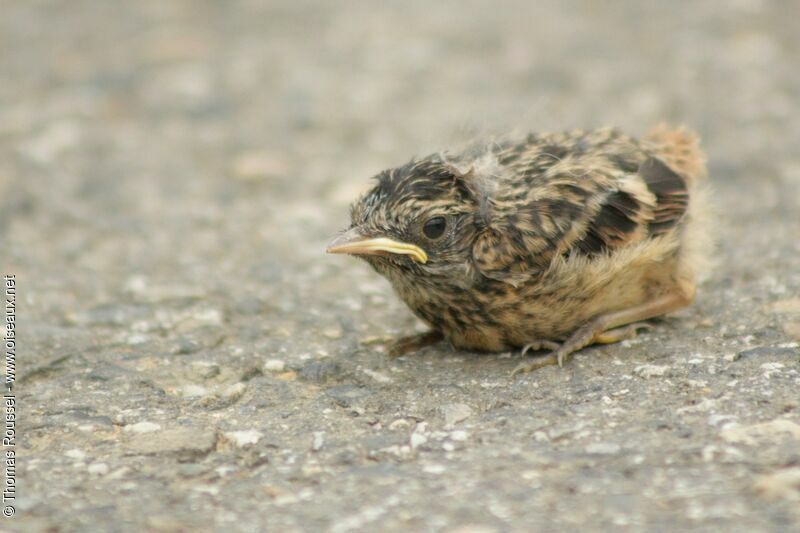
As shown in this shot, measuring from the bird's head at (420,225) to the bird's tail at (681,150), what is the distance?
1.26 m

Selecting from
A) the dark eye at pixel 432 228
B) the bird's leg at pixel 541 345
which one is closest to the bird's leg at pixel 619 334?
the bird's leg at pixel 541 345

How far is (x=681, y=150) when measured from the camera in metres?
5.27

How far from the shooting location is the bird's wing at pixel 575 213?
4.29m

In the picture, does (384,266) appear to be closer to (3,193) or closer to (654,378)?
(654,378)

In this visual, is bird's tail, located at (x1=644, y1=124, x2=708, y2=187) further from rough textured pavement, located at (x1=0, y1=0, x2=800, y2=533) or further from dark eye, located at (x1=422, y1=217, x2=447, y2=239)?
dark eye, located at (x1=422, y1=217, x2=447, y2=239)

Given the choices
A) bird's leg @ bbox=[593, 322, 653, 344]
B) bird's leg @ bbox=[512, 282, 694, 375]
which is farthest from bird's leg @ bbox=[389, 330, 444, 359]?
bird's leg @ bbox=[593, 322, 653, 344]

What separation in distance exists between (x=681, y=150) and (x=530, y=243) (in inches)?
55.3

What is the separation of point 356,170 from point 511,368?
10.3 feet

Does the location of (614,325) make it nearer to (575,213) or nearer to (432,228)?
(575,213)

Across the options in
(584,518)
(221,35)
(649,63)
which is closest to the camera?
(584,518)

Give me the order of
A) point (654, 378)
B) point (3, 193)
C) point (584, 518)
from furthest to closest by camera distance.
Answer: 1. point (3, 193)
2. point (654, 378)
3. point (584, 518)

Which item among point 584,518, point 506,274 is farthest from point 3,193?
point 584,518

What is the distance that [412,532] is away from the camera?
10.3 feet

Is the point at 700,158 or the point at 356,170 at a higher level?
the point at 356,170
